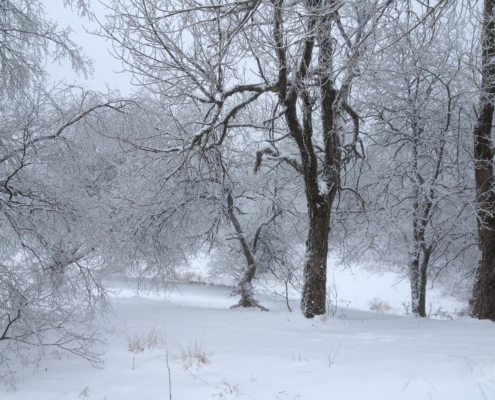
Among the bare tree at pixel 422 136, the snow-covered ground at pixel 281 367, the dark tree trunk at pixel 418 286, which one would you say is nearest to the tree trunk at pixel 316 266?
the snow-covered ground at pixel 281 367

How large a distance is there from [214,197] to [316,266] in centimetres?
362

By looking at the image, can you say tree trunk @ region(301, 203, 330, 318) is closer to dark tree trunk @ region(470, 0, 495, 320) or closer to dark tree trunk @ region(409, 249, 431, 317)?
dark tree trunk @ region(470, 0, 495, 320)

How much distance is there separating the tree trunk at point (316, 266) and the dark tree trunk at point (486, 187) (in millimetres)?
2566

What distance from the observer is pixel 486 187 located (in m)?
7.21

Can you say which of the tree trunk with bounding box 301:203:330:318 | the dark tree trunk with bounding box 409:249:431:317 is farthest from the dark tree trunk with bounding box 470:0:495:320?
the dark tree trunk with bounding box 409:249:431:317

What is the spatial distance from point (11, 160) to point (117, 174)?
4.56 m

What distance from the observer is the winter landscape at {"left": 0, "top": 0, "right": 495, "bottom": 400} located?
361 centimetres

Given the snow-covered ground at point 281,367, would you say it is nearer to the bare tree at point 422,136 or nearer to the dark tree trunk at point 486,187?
the dark tree trunk at point 486,187

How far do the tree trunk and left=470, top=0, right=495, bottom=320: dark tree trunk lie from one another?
2.57 meters

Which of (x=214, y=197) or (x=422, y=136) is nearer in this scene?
(x=422, y=136)

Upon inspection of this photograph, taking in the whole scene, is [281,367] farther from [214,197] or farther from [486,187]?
[214,197]

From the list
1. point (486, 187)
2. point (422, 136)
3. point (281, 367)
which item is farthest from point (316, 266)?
point (422, 136)

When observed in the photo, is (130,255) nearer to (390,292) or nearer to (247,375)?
(247,375)

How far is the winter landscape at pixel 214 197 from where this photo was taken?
3607mm
